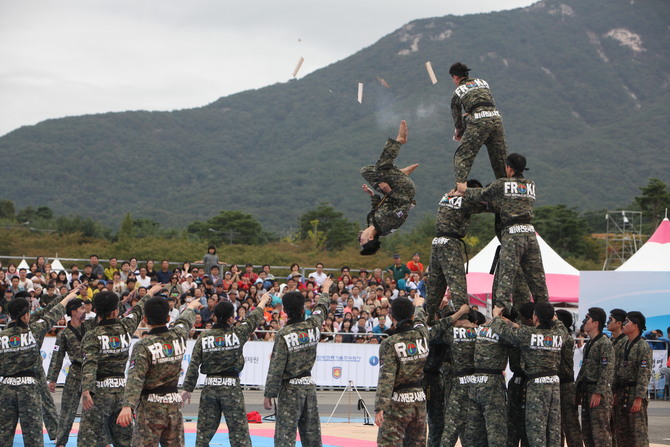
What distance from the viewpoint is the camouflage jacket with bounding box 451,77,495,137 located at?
33.9 feet

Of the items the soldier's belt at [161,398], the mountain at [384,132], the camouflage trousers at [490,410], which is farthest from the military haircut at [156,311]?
the mountain at [384,132]

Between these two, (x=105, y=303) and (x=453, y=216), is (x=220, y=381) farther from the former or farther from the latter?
(x=453, y=216)

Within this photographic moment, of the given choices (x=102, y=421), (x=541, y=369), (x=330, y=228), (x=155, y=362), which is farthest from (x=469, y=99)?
(x=330, y=228)

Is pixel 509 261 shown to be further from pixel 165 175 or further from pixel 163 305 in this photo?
pixel 165 175

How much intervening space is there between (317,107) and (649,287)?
143 meters

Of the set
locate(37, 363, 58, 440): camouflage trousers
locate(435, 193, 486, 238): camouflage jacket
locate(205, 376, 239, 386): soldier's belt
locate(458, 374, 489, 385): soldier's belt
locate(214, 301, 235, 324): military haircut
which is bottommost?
locate(37, 363, 58, 440): camouflage trousers

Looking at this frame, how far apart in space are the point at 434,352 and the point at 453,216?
1822 millimetres

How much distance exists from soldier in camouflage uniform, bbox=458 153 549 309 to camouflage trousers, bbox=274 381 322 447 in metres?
2.63

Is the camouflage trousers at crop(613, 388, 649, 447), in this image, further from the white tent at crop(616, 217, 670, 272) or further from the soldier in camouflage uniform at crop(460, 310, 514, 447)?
the white tent at crop(616, 217, 670, 272)

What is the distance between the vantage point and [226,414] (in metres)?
10.8

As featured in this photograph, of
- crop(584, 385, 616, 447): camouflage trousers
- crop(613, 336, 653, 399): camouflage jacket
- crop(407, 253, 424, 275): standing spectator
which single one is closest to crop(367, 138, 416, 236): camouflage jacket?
crop(584, 385, 616, 447): camouflage trousers

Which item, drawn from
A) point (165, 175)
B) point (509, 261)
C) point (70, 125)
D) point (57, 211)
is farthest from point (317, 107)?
point (509, 261)

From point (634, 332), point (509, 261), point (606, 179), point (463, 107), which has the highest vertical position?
point (606, 179)

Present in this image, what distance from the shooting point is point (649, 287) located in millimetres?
20688
